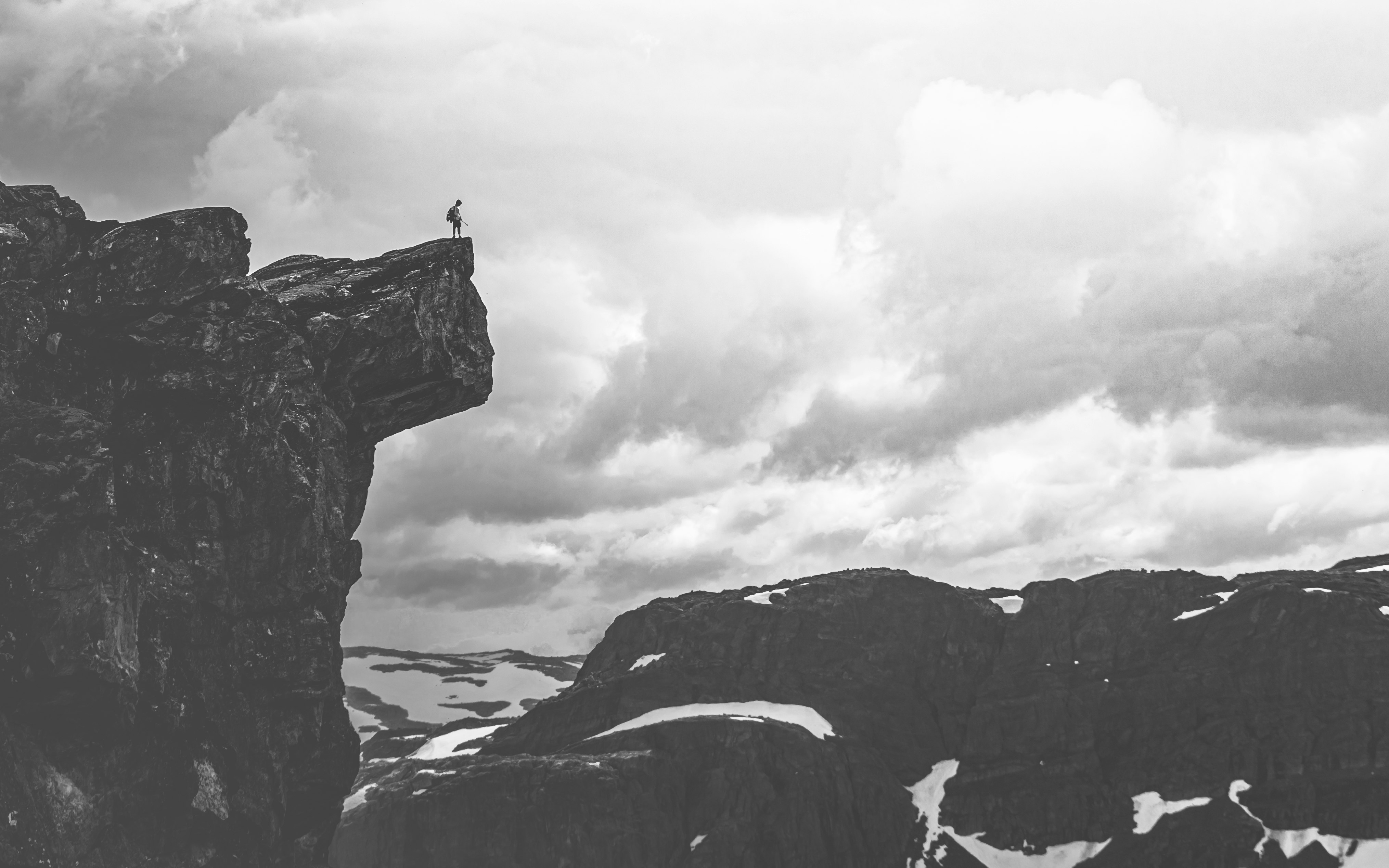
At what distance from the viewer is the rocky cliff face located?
88438mm

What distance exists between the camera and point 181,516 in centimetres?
9762

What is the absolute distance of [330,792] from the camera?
10944cm

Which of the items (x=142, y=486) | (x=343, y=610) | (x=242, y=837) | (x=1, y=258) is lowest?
(x=242, y=837)

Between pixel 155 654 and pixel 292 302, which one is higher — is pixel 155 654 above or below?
below

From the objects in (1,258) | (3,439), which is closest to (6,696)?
(3,439)

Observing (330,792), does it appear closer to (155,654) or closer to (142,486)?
(155,654)

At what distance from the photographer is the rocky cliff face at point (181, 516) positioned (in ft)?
290

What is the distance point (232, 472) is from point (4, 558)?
53.7ft

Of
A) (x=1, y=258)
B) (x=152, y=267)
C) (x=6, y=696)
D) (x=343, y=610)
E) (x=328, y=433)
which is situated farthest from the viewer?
(x=343, y=610)

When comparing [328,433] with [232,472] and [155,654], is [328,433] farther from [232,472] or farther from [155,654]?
[155,654]

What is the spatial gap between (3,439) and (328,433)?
23153mm

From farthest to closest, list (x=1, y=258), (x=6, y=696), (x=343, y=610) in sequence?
(x=343, y=610) < (x=1, y=258) < (x=6, y=696)

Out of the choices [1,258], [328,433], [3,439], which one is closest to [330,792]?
[328,433]

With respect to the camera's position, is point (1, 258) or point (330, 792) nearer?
point (1, 258)
